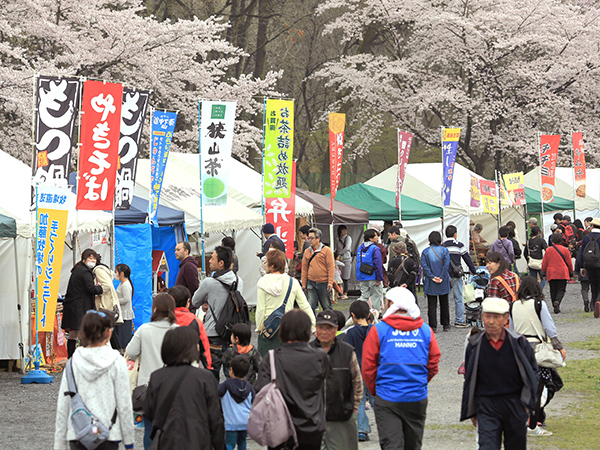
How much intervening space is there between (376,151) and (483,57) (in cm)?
988

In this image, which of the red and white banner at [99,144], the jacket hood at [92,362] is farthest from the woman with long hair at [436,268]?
the jacket hood at [92,362]

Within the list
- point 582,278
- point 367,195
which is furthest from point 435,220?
point 582,278

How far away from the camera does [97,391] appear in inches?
175

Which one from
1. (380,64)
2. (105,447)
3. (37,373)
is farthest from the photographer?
(380,64)

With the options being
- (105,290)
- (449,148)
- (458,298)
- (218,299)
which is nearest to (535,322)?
(218,299)

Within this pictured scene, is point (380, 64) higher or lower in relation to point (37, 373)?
higher

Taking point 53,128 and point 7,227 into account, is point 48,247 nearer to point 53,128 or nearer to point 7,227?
point 7,227

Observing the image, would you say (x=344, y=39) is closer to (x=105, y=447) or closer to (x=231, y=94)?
(x=231, y=94)

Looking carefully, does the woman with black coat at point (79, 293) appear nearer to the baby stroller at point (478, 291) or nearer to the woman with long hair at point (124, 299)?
the woman with long hair at point (124, 299)

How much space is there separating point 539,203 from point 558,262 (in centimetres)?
1035

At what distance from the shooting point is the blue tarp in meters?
12.1

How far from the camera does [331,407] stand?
5090mm

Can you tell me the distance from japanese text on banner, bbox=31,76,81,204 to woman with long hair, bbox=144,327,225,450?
563 cm

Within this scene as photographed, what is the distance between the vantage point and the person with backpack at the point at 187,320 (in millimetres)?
5895
